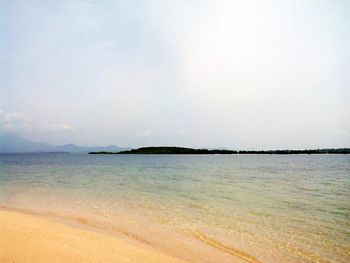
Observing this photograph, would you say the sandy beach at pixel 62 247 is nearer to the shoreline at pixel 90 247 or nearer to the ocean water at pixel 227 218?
the shoreline at pixel 90 247

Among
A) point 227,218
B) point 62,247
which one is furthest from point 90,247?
point 227,218

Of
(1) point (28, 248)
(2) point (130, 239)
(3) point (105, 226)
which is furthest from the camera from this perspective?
(3) point (105, 226)

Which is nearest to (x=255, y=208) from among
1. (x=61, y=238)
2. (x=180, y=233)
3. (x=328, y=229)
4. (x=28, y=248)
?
(x=328, y=229)

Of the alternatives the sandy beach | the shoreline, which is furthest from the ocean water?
the sandy beach

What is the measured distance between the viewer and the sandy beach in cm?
714

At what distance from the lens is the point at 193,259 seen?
8.56 meters

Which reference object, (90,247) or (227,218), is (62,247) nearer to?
(90,247)

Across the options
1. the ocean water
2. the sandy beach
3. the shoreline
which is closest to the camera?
the sandy beach

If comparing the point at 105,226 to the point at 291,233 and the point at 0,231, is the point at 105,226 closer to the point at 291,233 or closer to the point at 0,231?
the point at 0,231

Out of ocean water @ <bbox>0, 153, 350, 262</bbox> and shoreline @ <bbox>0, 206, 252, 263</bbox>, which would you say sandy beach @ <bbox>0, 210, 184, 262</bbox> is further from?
ocean water @ <bbox>0, 153, 350, 262</bbox>

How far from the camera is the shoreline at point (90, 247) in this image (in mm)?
7325

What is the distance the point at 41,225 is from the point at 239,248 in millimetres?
7393

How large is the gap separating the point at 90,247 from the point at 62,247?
30.5 inches

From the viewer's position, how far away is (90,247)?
8297mm
